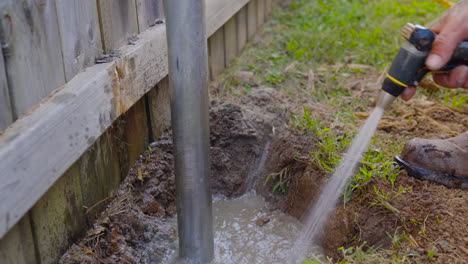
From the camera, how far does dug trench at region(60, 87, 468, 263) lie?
77.7 inches

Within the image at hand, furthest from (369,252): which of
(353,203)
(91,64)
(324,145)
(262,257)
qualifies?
(91,64)

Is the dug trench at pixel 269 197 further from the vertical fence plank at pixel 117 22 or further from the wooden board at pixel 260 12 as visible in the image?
the wooden board at pixel 260 12

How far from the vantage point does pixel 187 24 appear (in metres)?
1.68

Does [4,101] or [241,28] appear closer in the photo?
[4,101]

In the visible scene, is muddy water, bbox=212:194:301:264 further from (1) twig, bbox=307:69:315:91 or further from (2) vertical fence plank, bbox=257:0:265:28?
(2) vertical fence plank, bbox=257:0:265:28

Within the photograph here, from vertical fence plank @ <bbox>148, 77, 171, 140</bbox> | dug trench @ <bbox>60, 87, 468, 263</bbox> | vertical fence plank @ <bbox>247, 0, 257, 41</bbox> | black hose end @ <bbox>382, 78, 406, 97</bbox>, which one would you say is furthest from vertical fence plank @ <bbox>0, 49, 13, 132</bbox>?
vertical fence plank @ <bbox>247, 0, 257, 41</bbox>

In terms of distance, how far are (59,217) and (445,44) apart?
5.41 ft

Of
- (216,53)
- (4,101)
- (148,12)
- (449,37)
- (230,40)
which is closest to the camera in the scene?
(4,101)

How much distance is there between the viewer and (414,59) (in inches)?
82.7

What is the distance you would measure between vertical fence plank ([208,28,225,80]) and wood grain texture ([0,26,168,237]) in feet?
3.35

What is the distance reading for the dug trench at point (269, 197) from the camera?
1.97 metres

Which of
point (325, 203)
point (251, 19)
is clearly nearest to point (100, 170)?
point (325, 203)

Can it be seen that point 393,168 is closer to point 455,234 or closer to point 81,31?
point 455,234

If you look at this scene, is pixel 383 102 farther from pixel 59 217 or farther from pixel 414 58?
pixel 59 217
